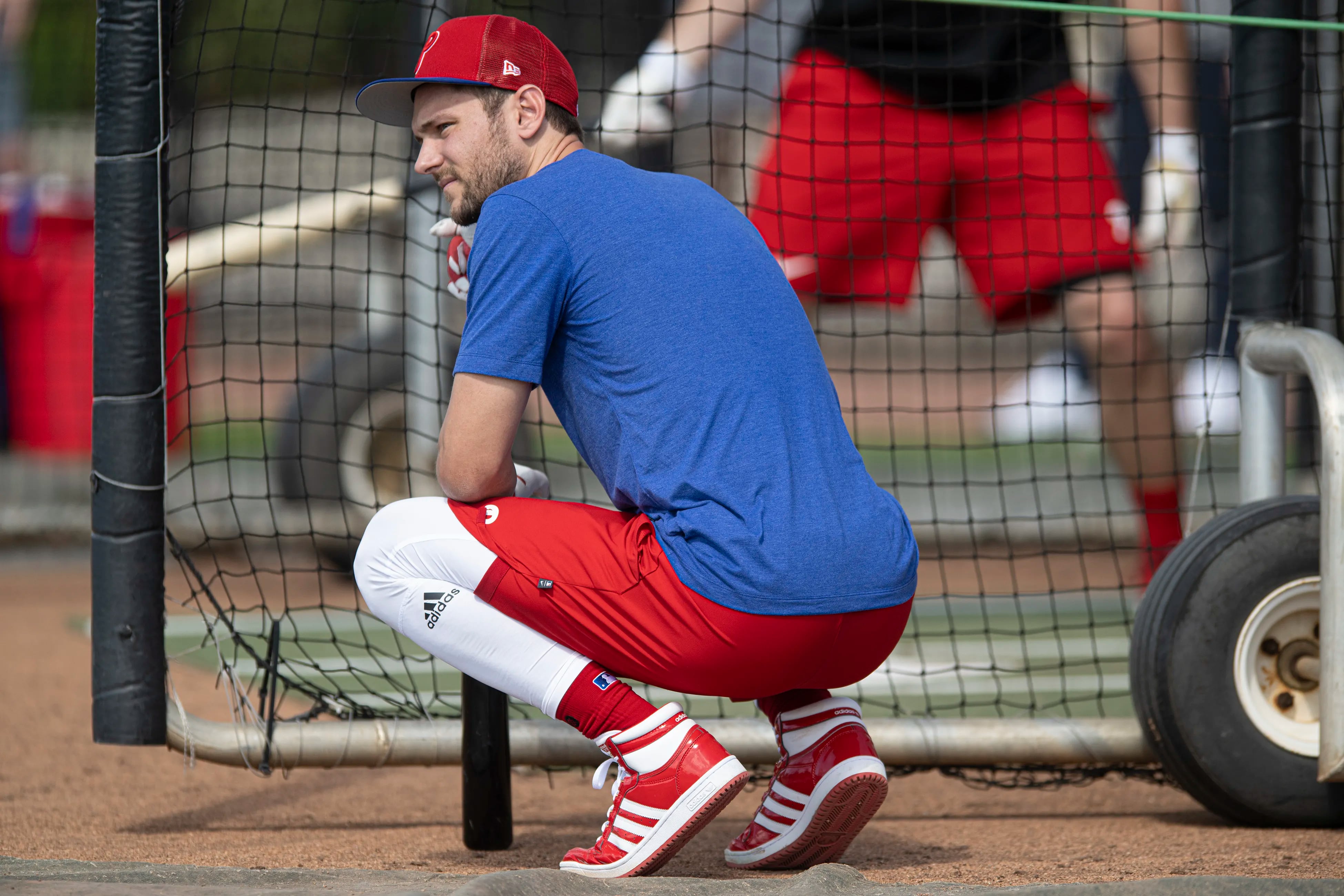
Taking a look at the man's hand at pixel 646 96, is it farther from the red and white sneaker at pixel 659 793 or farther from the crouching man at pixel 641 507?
the red and white sneaker at pixel 659 793

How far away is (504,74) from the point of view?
2.21 meters

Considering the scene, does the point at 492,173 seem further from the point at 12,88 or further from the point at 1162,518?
the point at 12,88

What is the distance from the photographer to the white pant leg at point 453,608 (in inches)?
83.9

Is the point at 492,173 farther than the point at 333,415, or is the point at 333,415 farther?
the point at 333,415

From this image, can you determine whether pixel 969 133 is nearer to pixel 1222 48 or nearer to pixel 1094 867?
pixel 1094 867

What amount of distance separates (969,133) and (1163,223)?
2.09ft

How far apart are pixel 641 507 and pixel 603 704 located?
311 millimetres

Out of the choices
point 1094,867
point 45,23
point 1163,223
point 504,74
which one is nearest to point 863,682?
point 1163,223

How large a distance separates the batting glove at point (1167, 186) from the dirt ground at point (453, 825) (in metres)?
1.55

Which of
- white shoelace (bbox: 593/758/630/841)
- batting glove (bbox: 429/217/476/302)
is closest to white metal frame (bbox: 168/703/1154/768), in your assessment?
white shoelace (bbox: 593/758/630/841)

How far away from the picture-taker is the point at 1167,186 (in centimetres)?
402

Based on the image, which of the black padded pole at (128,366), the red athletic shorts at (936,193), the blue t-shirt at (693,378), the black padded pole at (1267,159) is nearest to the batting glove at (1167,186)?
the red athletic shorts at (936,193)

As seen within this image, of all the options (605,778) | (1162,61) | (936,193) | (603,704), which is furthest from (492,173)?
(936,193)

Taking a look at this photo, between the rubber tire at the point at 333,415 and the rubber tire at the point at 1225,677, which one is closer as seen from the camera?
the rubber tire at the point at 1225,677
